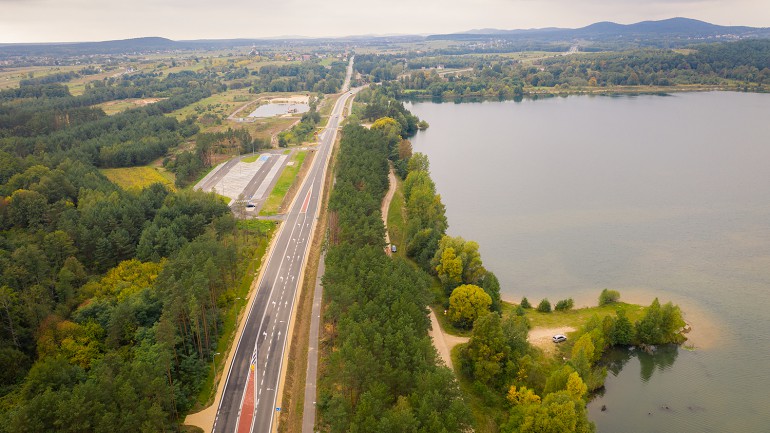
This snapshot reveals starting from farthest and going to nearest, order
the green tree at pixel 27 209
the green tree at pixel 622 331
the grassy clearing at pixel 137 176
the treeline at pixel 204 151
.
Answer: the treeline at pixel 204 151 < the grassy clearing at pixel 137 176 < the green tree at pixel 27 209 < the green tree at pixel 622 331

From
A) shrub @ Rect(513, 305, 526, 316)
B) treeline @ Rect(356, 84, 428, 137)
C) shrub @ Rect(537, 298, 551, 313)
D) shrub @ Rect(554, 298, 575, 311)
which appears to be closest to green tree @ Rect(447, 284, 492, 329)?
shrub @ Rect(513, 305, 526, 316)

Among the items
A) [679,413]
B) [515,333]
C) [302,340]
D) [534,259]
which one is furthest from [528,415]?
[534,259]

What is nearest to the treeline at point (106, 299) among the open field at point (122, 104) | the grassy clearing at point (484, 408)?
the grassy clearing at point (484, 408)

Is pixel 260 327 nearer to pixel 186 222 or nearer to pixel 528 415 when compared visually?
pixel 186 222

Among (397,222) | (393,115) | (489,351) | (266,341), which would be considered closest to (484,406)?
(489,351)

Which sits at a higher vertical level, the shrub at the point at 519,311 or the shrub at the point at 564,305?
the shrub at the point at 519,311

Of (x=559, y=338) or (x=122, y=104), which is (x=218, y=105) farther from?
(x=559, y=338)

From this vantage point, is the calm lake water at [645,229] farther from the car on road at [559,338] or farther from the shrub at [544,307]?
the car on road at [559,338]
